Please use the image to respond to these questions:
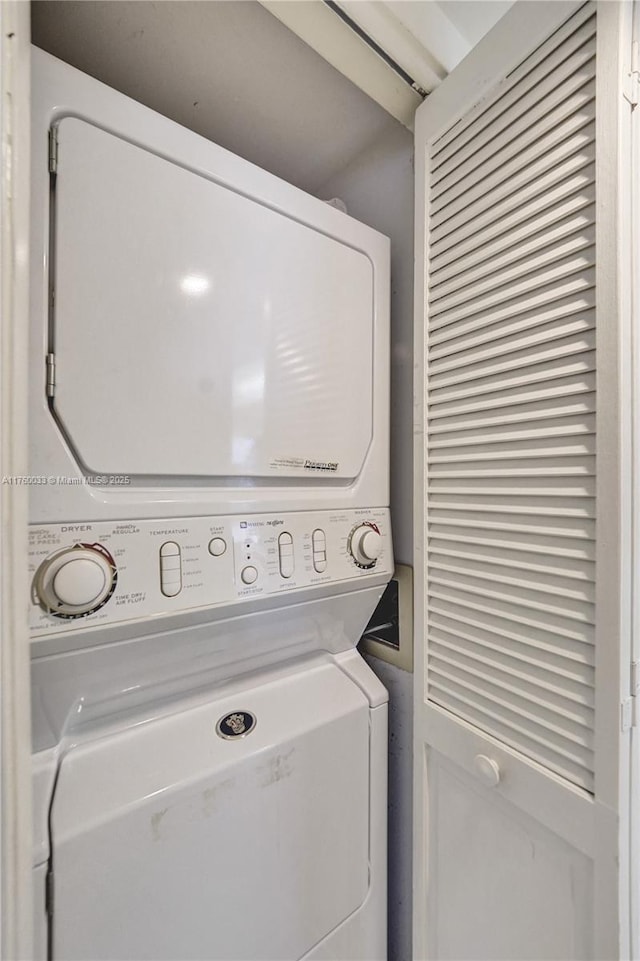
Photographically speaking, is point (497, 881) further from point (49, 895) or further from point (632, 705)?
A: point (49, 895)

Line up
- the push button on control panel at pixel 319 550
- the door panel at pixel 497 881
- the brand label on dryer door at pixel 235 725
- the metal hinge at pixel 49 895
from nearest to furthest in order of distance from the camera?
the metal hinge at pixel 49 895
the door panel at pixel 497 881
the brand label on dryer door at pixel 235 725
the push button on control panel at pixel 319 550

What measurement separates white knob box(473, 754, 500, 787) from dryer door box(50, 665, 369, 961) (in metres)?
0.27

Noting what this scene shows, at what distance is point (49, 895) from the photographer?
58cm

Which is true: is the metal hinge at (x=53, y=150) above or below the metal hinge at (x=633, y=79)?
below

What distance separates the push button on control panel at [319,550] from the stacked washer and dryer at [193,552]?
1cm

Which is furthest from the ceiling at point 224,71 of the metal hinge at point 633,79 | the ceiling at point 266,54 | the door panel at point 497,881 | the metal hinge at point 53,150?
the door panel at point 497,881

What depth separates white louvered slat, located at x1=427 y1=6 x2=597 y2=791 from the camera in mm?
660

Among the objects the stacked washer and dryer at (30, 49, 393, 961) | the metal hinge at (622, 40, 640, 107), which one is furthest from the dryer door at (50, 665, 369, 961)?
the metal hinge at (622, 40, 640, 107)

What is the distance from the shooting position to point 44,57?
620 mm

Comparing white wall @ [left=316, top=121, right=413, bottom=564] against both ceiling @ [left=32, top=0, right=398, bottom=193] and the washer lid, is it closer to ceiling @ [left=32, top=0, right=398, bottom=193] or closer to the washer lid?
ceiling @ [left=32, top=0, right=398, bottom=193]

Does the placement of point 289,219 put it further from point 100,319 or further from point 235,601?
point 235,601

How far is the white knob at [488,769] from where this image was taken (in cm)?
77

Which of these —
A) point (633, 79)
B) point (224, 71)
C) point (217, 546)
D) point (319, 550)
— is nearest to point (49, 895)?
point (217, 546)

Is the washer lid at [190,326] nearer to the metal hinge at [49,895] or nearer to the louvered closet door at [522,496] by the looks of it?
the louvered closet door at [522,496]
